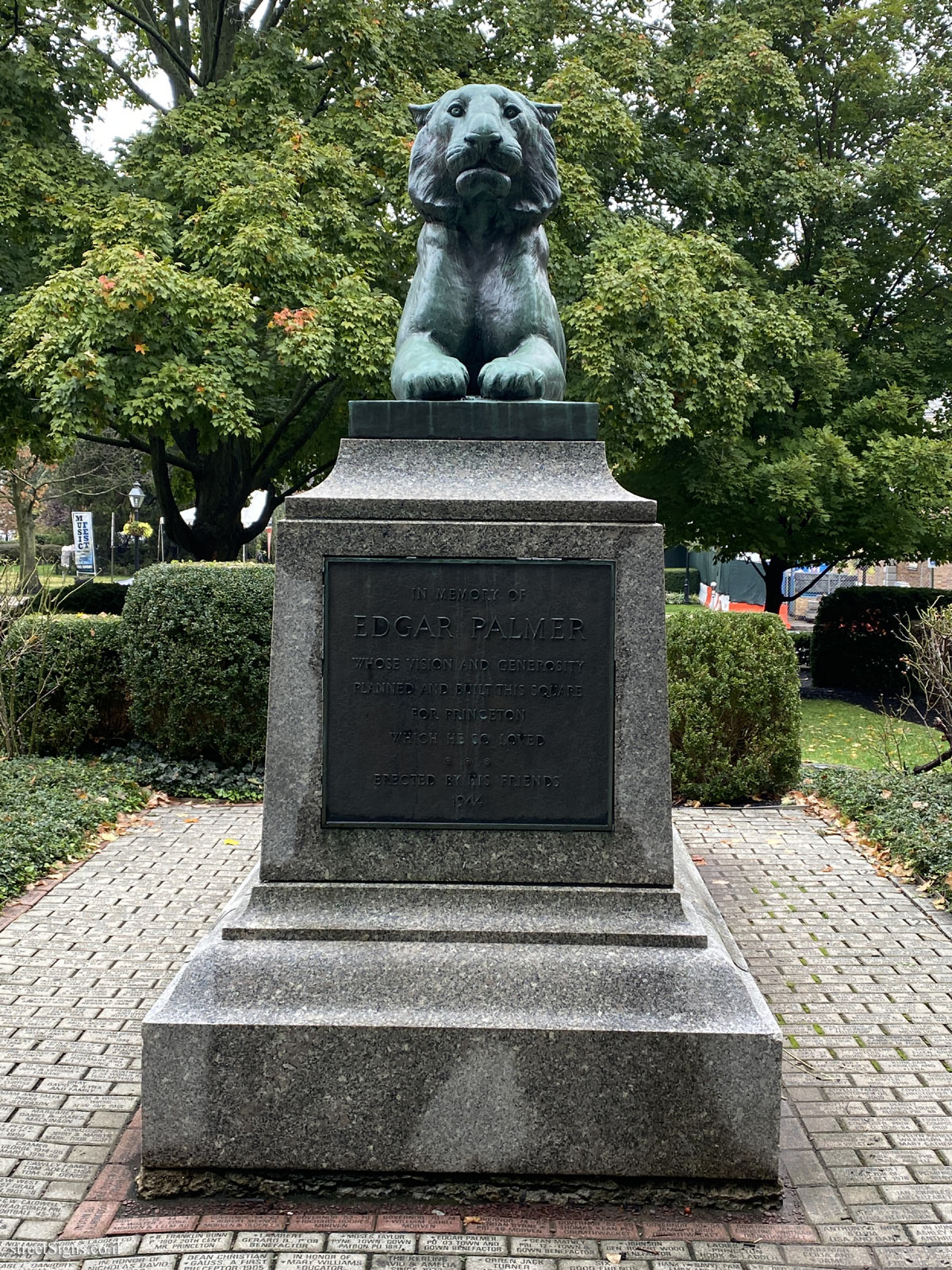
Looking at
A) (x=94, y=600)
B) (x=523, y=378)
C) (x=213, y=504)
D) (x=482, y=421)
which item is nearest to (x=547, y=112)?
(x=523, y=378)

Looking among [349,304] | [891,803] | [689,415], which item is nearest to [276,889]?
[891,803]

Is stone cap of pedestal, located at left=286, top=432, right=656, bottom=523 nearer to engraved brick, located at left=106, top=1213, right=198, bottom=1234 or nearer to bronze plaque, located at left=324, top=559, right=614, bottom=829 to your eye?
bronze plaque, located at left=324, top=559, right=614, bottom=829

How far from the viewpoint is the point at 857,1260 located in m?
2.81

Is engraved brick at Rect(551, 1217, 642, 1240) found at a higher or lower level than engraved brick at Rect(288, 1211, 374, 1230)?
lower

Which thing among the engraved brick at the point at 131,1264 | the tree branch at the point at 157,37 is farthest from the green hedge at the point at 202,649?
the tree branch at the point at 157,37

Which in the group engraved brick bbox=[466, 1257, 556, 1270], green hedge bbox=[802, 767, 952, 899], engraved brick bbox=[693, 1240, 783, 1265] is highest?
→ engraved brick bbox=[466, 1257, 556, 1270]

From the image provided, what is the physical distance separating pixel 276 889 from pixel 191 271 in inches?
391

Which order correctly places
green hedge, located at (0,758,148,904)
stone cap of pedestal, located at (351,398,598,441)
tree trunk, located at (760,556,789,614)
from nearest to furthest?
stone cap of pedestal, located at (351,398,598,441) → green hedge, located at (0,758,148,904) → tree trunk, located at (760,556,789,614)

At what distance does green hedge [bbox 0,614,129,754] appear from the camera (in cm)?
855

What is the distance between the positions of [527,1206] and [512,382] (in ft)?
9.15

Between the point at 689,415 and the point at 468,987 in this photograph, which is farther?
the point at 689,415

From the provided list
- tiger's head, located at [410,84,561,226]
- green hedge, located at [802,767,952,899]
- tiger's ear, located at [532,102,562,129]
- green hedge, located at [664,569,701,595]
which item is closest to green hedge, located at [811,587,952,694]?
green hedge, located at [802,767,952,899]

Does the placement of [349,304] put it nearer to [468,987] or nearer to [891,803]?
[891,803]

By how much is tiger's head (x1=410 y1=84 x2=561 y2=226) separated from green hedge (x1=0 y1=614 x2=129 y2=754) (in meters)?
5.50
